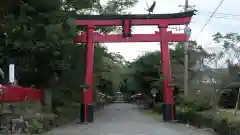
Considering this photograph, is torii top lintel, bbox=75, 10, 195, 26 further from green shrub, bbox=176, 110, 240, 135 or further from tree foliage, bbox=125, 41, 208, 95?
green shrub, bbox=176, 110, 240, 135

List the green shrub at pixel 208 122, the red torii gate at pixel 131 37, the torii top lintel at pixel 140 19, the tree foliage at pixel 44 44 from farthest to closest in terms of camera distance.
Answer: the torii top lintel at pixel 140 19 < the red torii gate at pixel 131 37 < the tree foliage at pixel 44 44 < the green shrub at pixel 208 122

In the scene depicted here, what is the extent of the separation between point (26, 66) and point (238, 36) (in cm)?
2472

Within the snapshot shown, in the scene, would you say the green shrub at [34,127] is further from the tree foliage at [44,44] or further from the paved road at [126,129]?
the tree foliage at [44,44]

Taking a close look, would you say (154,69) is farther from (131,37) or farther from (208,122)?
(208,122)

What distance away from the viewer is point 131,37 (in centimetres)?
2594

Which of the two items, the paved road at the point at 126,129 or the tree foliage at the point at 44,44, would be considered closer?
the tree foliage at the point at 44,44

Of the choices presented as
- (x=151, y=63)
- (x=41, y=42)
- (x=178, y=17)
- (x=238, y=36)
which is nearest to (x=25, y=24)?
(x=41, y=42)

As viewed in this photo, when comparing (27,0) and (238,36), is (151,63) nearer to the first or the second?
(238,36)

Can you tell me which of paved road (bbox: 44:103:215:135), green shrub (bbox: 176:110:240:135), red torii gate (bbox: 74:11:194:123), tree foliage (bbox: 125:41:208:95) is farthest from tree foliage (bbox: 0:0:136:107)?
tree foliage (bbox: 125:41:208:95)

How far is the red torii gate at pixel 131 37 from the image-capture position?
25.2m

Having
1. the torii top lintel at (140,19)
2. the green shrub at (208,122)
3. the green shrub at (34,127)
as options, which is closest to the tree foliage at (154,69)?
the torii top lintel at (140,19)

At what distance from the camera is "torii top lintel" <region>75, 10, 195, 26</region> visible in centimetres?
2550

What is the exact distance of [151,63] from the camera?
46.3 metres

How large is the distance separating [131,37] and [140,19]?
4.41 ft
